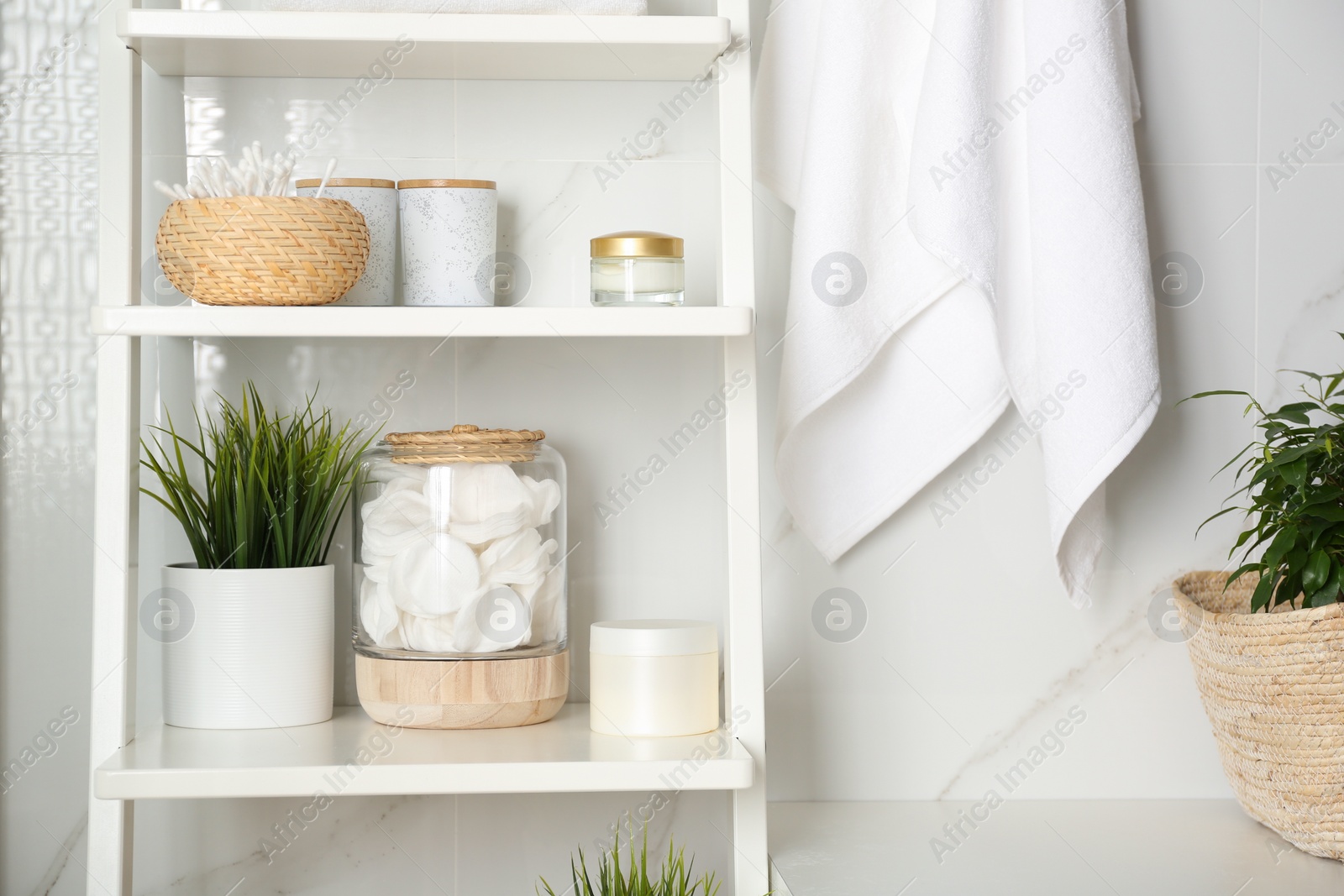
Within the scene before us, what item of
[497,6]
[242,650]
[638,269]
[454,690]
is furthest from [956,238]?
[242,650]


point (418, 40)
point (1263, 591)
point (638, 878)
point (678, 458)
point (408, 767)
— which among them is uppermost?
point (418, 40)

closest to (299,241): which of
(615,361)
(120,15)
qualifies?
(120,15)

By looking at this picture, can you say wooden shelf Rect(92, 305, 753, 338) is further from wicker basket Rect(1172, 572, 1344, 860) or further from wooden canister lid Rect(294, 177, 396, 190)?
wicker basket Rect(1172, 572, 1344, 860)

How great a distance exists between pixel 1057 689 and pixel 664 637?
411 mm

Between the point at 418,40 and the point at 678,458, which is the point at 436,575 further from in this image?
the point at 418,40

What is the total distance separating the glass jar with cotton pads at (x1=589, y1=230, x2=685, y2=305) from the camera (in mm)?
793

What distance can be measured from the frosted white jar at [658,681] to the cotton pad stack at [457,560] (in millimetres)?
62

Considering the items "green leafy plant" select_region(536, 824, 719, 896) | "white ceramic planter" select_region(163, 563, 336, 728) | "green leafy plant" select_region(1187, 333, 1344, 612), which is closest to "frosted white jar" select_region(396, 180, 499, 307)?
"white ceramic planter" select_region(163, 563, 336, 728)

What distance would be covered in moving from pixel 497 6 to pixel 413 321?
0.25m

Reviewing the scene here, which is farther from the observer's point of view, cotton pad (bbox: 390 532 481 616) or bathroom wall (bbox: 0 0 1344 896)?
bathroom wall (bbox: 0 0 1344 896)

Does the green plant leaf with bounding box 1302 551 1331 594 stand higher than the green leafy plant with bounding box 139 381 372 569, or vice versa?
the green leafy plant with bounding box 139 381 372 569

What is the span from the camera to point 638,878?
0.85m

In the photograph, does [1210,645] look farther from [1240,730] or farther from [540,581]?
[540,581]

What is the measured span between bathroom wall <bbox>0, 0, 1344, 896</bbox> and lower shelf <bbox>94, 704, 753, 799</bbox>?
160 mm
